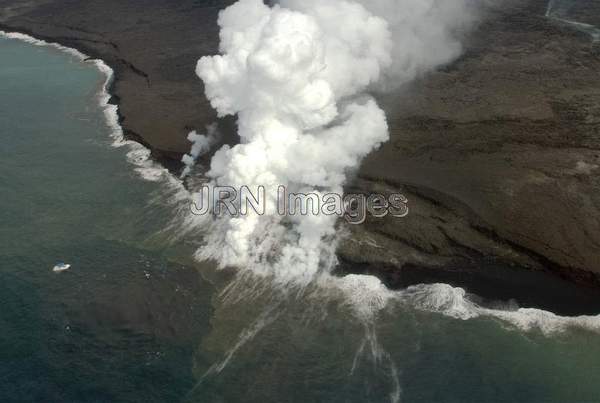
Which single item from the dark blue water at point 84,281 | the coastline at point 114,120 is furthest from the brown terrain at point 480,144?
the dark blue water at point 84,281

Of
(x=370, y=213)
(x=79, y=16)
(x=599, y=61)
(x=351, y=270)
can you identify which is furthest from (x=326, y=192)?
(x=79, y=16)

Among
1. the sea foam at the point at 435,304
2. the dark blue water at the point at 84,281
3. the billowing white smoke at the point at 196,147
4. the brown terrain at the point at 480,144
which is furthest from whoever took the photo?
the billowing white smoke at the point at 196,147

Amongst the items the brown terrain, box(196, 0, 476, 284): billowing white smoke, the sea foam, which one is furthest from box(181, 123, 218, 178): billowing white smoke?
the sea foam

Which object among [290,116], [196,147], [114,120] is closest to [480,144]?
[290,116]

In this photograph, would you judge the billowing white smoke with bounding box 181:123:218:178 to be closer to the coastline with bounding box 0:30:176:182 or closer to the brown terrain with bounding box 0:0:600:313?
the brown terrain with bounding box 0:0:600:313

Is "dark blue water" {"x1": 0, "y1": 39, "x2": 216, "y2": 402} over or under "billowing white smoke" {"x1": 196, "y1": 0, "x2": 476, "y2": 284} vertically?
under

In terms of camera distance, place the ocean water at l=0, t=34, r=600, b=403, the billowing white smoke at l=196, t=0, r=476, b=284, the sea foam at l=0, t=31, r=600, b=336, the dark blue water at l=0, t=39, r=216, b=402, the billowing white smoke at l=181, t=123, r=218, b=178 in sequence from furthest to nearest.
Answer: the billowing white smoke at l=181, t=123, r=218, b=178 < the billowing white smoke at l=196, t=0, r=476, b=284 < the sea foam at l=0, t=31, r=600, b=336 < the dark blue water at l=0, t=39, r=216, b=402 < the ocean water at l=0, t=34, r=600, b=403

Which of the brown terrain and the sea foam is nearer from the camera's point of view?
the sea foam

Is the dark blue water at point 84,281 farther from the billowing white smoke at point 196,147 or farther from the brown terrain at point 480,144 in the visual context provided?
the brown terrain at point 480,144
